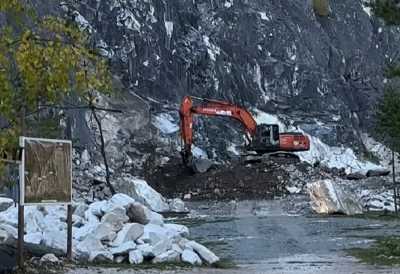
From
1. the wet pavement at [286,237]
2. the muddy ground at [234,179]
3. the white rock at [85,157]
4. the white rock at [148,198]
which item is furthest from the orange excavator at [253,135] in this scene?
the wet pavement at [286,237]

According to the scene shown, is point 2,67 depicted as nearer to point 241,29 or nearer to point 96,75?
point 96,75

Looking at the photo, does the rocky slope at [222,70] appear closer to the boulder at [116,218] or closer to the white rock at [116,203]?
the white rock at [116,203]

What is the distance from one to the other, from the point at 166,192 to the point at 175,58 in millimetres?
16269

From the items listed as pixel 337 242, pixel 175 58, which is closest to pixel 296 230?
pixel 337 242

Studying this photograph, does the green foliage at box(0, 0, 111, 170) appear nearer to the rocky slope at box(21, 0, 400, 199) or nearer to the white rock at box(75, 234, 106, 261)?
the white rock at box(75, 234, 106, 261)

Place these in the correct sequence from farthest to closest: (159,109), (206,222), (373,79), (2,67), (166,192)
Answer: (373,79) → (159,109) → (166,192) → (206,222) → (2,67)

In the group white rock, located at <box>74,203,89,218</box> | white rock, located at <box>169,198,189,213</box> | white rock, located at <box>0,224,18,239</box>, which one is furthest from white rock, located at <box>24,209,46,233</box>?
white rock, located at <box>169,198,189,213</box>

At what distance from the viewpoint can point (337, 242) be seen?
2023 centimetres

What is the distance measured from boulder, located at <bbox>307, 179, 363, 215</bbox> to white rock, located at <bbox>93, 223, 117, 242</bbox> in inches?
665

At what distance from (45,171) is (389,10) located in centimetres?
990

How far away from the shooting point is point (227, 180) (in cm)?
4438

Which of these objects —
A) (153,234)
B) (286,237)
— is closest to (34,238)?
(153,234)

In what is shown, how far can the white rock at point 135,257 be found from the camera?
1430cm

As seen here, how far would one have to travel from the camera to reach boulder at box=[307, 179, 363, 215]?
31.1 metres
